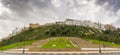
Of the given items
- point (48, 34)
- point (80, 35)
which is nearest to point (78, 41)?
point (80, 35)

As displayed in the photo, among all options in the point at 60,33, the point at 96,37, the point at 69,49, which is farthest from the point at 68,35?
the point at 69,49

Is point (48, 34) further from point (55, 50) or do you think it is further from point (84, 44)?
point (55, 50)

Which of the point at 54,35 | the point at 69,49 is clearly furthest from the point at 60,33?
the point at 69,49

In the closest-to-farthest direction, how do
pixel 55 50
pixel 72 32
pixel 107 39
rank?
pixel 55 50 → pixel 107 39 → pixel 72 32

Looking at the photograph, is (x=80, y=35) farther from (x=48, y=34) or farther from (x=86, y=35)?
(x=48, y=34)

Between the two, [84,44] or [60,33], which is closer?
[84,44]

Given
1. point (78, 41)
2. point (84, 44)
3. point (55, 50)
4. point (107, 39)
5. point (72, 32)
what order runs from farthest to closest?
point (72, 32) → point (107, 39) → point (78, 41) → point (84, 44) → point (55, 50)

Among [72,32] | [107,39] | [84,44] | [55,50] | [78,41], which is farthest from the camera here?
[72,32]

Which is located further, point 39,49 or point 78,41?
point 78,41
